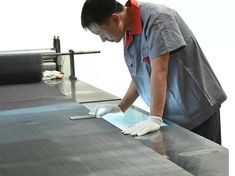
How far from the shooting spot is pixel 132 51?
1.72 m

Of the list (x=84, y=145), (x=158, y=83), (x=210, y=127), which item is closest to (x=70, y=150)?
(x=84, y=145)

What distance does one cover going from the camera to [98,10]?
1514mm

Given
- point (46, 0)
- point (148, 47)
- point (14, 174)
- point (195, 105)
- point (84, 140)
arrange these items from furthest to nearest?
1. point (46, 0)
2. point (195, 105)
3. point (148, 47)
4. point (84, 140)
5. point (14, 174)

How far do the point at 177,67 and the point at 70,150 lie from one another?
0.56m

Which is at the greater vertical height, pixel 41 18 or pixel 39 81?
pixel 41 18

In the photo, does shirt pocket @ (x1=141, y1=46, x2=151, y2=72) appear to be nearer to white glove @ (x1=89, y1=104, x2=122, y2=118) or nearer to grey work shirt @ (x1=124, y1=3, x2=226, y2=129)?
grey work shirt @ (x1=124, y1=3, x2=226, y2=129)

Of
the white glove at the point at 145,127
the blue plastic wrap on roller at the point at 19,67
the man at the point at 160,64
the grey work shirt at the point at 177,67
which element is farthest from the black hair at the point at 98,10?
the blue plastic wrap on roller at the point at 19,67

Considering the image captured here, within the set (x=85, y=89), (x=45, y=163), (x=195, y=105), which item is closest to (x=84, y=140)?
(x=45, y=163)

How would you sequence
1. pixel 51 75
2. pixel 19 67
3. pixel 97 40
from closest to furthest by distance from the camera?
pixel 19 67, pixel 51 75, pixel 97 40

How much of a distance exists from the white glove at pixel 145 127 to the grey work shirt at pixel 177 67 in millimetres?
206

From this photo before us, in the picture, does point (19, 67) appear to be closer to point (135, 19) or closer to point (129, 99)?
point (129, 99)

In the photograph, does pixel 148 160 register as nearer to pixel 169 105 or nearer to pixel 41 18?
pixel 169 105

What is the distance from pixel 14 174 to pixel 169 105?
76 centimetres

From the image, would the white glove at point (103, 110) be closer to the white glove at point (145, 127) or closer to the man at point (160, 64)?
the man at point (160, 64)
